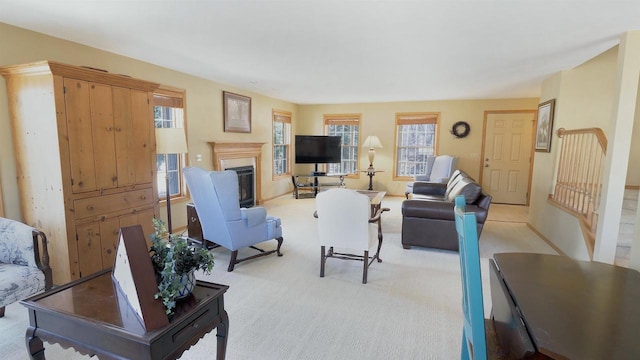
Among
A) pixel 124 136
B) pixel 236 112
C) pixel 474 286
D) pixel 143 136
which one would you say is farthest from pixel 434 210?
pixel 236 112

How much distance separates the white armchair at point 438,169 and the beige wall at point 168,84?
329cm

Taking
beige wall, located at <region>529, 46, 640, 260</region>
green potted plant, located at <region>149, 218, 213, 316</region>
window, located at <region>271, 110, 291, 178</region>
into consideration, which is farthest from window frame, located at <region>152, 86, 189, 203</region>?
beige wall, located at <region>529, 46, 640, 260</region>

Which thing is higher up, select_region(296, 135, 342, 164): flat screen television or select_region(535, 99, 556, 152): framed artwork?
select_region(535, 99, 556, 152): framed artwork

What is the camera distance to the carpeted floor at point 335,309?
2119mm

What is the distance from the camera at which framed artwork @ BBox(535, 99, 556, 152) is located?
15.5 ft

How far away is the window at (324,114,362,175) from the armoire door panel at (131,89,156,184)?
5519 mm

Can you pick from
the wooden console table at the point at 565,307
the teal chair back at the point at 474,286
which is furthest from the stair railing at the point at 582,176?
the teal chair back at the point at 474,286

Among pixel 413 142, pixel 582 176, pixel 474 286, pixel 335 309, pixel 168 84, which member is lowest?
pixel 335 309

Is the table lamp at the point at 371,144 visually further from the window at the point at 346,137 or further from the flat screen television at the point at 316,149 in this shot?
the flat screen television at the point at 316,149

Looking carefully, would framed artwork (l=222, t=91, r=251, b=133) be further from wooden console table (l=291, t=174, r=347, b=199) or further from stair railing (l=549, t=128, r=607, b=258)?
stair railing (l=549, t=128, r=607, b=258)

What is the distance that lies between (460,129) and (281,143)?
4291 mm

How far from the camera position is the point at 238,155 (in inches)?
236

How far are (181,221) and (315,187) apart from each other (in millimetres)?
3526

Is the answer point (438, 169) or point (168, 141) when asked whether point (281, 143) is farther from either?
point (168, 141)
